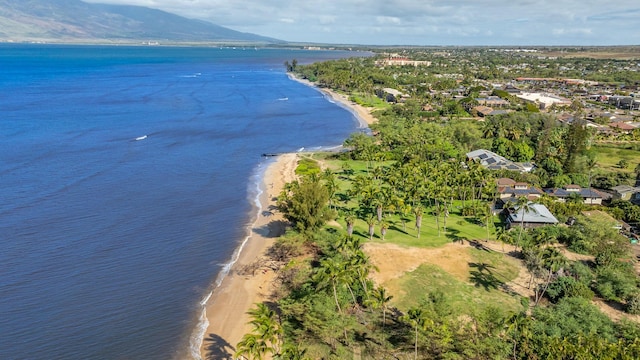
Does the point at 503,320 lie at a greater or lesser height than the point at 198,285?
greater

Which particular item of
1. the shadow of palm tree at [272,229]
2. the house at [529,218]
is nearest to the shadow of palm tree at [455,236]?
the house at [529,218]

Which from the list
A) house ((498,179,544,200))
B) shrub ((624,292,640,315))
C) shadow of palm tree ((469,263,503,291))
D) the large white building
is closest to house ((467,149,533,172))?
house ((498,179,544,200))

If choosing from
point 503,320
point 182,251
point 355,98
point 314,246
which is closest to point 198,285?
point 182,251

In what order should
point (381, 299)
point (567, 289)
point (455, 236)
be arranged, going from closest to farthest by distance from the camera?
point (381, 299)
point (567, 289)
point (455, 236)

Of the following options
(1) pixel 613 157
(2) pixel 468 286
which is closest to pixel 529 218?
(2) pixel 468 286

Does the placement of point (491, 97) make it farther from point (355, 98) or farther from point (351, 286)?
point (351, 286)

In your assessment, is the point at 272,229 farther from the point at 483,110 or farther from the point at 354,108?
the point at 354,108
